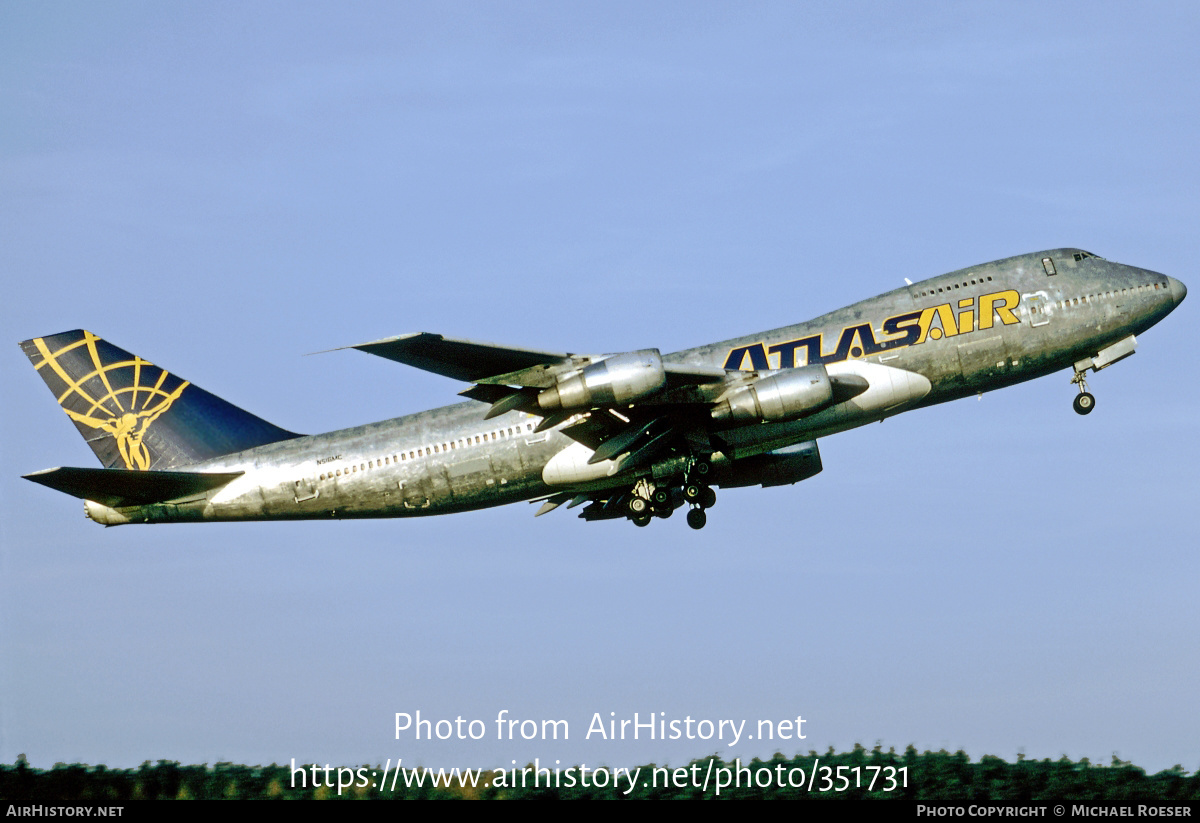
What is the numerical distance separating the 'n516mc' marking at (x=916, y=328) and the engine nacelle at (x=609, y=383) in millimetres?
5111

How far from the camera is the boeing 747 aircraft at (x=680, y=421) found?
3606cm

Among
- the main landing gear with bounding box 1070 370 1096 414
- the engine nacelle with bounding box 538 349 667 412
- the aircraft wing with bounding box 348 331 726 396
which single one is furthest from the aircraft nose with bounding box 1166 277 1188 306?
the engine nacelle with bounding box 538 349 667 412

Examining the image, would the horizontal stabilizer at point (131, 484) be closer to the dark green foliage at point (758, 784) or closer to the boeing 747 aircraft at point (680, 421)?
the boeing 747 aircraft at point (680, 421)

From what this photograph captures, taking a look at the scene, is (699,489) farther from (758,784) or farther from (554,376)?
(758,784)

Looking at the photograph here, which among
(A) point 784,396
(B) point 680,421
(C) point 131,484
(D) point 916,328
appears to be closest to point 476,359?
(B) point 680,421

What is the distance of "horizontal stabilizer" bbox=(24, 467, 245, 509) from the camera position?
120 ft

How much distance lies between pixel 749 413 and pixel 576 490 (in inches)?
248

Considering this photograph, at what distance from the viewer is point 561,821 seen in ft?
87.4

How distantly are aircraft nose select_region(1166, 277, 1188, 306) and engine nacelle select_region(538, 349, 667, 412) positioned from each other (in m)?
15.8

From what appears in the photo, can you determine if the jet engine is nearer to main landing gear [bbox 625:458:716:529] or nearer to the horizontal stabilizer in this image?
main landing gear [bbox 625:458:716:529]

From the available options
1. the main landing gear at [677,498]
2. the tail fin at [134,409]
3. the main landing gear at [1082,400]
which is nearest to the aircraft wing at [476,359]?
the main landing gear at [677,498]

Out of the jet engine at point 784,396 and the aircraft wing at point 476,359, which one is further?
the jet engine at point 784,396

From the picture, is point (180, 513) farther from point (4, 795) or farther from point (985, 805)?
point (985, 805)

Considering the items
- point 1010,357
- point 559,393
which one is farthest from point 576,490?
point 1010,357
